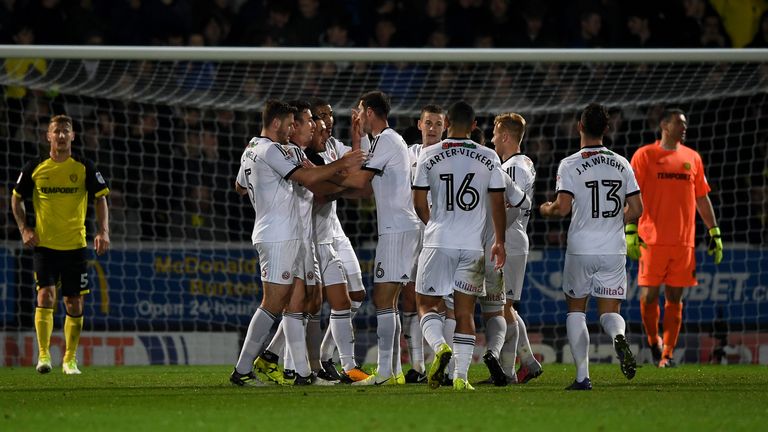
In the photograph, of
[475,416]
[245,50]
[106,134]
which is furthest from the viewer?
[106,134]

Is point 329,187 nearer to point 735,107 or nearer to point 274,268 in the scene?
point 274,268

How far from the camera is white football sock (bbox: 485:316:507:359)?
906cm

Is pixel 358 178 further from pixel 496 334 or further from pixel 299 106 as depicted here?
pixel 496 334

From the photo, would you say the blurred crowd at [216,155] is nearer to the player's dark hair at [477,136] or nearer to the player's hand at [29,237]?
the player's hand at [29,237]

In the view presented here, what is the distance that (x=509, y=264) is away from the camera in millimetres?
9609

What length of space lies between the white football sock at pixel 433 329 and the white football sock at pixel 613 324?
44.4 inches

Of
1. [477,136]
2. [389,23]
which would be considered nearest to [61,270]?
[477,136]

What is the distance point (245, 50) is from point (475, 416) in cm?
563

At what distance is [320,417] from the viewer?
22.0 feet

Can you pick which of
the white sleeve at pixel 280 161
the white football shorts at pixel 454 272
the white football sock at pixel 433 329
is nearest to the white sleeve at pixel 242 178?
the white sleeve at pixel 280 161

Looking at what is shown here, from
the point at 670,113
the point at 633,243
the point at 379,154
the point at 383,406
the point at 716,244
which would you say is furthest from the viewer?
the point at 670,113

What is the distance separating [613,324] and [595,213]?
2.57ft

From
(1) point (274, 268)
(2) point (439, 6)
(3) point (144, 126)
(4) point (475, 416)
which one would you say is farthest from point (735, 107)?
(4) point (475, 416)

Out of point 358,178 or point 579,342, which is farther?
point 358,178
